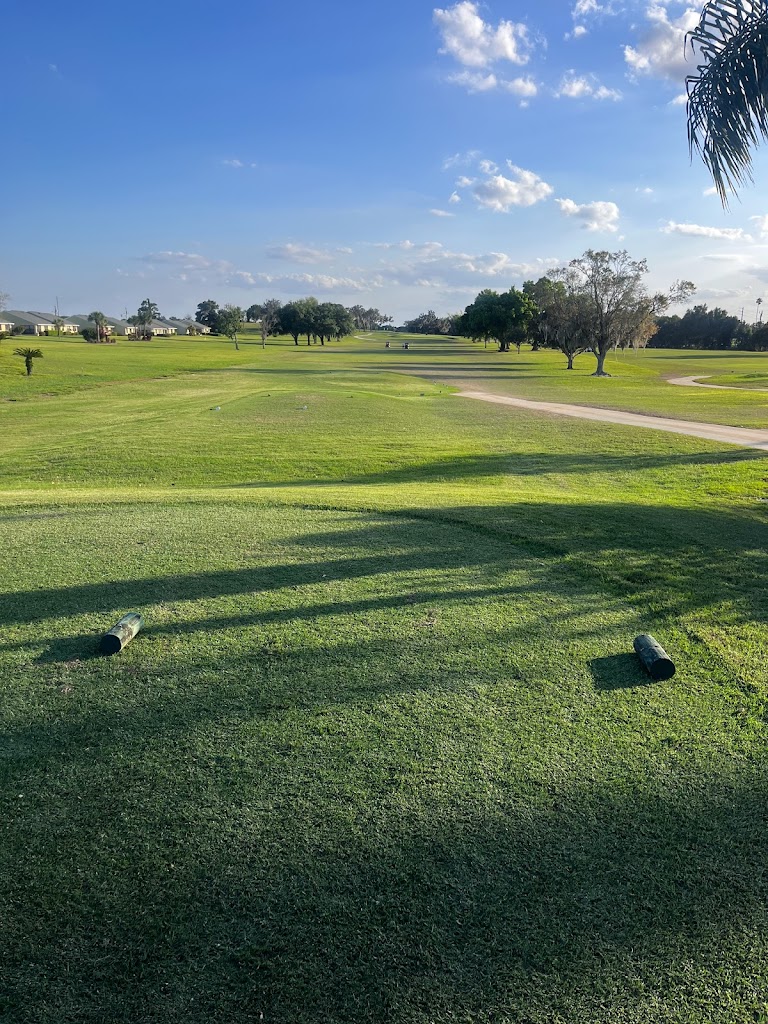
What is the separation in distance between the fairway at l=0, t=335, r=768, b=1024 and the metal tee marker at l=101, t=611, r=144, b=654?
0.08m

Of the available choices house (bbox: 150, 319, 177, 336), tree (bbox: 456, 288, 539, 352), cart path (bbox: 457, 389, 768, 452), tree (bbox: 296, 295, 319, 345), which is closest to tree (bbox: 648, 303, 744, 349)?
tree (bbox: 456, 288, 539, 352)

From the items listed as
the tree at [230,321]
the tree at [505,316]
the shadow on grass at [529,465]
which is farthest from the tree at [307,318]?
the shadow on grass at [529,465]

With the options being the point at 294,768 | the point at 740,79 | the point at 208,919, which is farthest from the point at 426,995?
the point at 740,79

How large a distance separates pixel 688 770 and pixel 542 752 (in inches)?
29.8

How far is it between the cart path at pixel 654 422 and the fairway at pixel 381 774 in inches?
505

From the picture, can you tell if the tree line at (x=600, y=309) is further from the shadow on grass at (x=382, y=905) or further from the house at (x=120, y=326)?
the house at (x=120, y=326)

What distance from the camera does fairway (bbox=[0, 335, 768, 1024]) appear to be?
7.60 ft

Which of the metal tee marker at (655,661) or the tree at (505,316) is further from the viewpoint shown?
the tree at (505,316)

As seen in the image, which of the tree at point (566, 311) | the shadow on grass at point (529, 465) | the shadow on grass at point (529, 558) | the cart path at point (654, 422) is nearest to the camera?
the shadow on grass at point (529, 558)

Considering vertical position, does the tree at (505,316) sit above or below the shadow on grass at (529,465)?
above

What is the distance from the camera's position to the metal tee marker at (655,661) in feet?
14.3

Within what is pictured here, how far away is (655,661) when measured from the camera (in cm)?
434

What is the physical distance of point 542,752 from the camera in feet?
11.6

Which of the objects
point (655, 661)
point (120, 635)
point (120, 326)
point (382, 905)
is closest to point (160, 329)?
point (120, 326)
